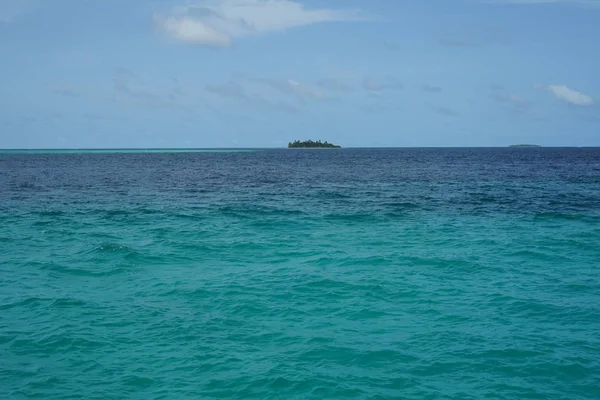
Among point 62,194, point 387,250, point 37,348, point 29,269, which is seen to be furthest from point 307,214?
point 62,194

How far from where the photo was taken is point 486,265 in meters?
23.6

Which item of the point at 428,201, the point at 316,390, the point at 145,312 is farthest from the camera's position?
the point at 428,201

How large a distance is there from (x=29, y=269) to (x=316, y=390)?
1637cm

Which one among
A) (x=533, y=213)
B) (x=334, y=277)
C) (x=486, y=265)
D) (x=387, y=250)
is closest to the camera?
(x=334, y=277)

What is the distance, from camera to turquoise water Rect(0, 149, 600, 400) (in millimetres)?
12797

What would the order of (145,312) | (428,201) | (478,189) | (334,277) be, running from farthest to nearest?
(478,189) → (428,201) → (334,277) → (145,312)

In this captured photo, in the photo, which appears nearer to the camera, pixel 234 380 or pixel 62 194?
pixel 234 380

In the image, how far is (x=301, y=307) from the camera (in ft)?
59.2

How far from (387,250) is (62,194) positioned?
3967 centimetres

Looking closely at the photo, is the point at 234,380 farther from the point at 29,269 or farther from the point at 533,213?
the point at 533,213

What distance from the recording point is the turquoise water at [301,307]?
12797 mm

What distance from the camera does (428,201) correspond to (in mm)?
46312

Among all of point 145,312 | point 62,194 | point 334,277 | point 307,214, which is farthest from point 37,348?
point 62,194

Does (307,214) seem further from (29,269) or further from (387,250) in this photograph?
(29,269)
